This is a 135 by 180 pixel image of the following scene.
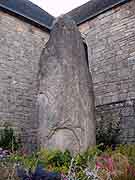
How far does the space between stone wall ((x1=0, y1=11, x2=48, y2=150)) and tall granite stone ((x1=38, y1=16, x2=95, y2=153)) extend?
575cm

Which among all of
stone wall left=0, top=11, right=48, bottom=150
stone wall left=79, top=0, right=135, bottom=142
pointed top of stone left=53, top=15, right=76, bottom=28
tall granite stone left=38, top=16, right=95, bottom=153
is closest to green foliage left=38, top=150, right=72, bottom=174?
tall granite stone left=38, top=16, right=95, bottom=153

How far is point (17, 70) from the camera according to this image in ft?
38.5

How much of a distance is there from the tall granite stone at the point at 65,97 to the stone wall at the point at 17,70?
18.9ft

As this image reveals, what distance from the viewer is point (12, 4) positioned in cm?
1255

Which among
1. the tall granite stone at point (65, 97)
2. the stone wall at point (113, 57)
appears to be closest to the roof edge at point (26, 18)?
the stone wall at point (113, 57)

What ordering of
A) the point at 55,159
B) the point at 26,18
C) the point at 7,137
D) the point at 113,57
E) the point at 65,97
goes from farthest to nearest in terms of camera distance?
the point at 26,18 < the point at 113,57 < the point at 7,137 < the point at 65,97 < the point at 55,159

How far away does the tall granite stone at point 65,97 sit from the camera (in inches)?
187

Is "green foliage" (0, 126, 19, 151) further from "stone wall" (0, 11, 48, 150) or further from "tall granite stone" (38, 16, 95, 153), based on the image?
"tall granite stone" (38, 16, 95, 153)

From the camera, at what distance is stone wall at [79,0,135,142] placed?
1050cm

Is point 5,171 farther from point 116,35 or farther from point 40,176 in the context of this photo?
point 116,35

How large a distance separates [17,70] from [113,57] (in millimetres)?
3580

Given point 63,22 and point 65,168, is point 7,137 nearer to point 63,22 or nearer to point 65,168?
point 63,22

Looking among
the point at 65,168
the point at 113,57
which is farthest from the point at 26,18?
the point at 65,168

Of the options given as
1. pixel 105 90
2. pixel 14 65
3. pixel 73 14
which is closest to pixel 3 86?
pixel 14 65
